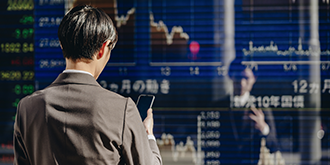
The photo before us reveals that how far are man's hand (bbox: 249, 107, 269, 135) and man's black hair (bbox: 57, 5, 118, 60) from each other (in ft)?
9.06

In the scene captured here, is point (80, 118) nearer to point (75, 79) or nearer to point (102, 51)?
point (75, 79)

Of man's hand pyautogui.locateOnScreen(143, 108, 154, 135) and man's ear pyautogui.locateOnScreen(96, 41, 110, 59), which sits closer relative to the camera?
man's ear pyautogui.locateOnScreen(96, 41, 110, 59)

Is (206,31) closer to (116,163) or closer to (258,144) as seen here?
(258,144)

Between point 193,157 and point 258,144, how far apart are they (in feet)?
2.86

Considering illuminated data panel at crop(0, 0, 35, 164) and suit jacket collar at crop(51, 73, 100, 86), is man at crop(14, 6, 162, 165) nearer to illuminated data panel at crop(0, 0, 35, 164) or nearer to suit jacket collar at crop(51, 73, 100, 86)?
suit jacket collar at crop(51, 73, 100, 86)

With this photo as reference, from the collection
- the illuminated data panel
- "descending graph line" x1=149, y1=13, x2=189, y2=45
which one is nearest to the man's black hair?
"descending graph line" x1=149, y1=13, x2=189, y2=45

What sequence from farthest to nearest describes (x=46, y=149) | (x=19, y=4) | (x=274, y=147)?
1. (x=19, y=4)
2. (x=274, y=147)
3. (x=46, y=149)

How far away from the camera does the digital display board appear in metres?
3.66

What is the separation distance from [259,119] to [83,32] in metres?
2.93

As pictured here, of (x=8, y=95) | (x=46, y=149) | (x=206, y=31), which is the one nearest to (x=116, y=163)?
(x=46, y=149)

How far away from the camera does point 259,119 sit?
3.69 metres

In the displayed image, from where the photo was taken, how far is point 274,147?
3686mm

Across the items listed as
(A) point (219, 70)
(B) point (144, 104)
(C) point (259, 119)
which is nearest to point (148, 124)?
(B) point (144, 104)

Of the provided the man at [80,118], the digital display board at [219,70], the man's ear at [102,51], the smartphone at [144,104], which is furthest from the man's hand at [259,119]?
the man's ear at [102,51]
